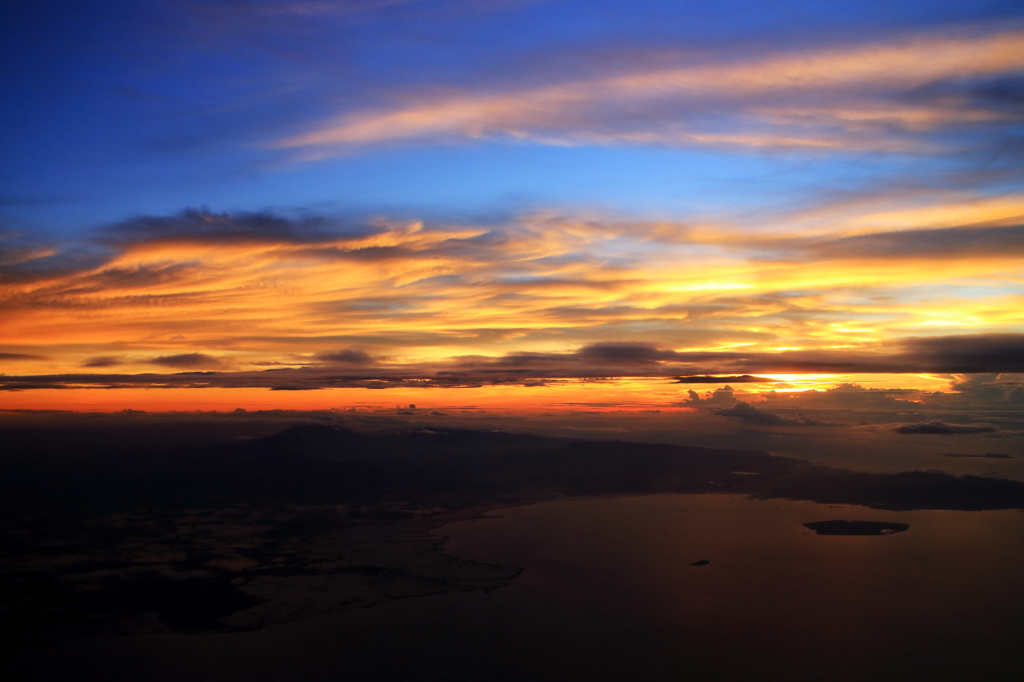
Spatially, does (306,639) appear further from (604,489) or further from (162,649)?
(604,489)

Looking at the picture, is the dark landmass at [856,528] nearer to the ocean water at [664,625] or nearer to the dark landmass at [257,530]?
the ocean water at [664,625]

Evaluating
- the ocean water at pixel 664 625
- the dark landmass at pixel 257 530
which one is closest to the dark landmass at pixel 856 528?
the ocean water at pixel 664 625

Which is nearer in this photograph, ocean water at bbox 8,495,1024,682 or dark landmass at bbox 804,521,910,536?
ocean water at bbox 8,495,1024,682

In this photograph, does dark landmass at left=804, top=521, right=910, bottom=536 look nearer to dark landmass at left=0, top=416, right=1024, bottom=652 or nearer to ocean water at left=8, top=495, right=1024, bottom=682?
ocean water at left=8, top=495, right=1024, bottom=682

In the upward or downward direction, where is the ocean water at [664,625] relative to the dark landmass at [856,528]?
upward

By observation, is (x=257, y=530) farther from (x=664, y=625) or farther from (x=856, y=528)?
(x=856, y=528)

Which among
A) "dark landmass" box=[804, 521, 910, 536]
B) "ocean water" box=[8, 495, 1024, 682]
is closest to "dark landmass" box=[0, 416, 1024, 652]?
"ocean water" box=[8, 495, 1024, 682]

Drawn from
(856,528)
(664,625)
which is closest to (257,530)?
(664,625)
